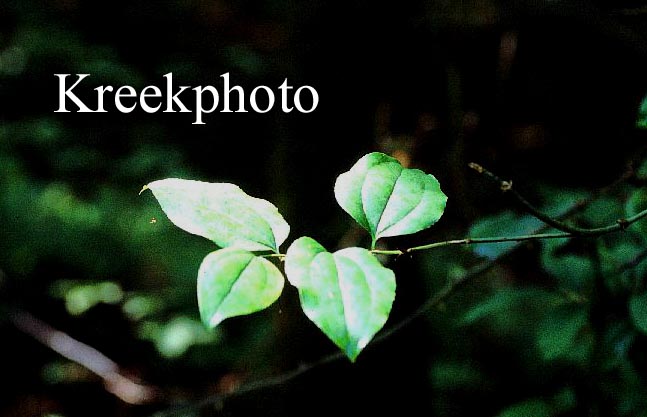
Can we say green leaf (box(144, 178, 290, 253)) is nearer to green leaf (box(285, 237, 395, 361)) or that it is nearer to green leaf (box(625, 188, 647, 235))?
green leaf (box(285, 237, 395, 361))

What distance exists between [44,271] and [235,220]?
2174 millimetres

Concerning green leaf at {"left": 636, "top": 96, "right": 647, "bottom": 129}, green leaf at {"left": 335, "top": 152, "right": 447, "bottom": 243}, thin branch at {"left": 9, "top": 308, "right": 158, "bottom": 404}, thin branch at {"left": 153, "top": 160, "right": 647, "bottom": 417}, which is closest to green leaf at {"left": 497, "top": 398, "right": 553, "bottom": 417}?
thin branch at {"left": 153, "top": 160, "right": 647, "bottom": 417}

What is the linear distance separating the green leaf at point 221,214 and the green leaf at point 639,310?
57cm

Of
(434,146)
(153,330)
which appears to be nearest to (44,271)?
(153,330)

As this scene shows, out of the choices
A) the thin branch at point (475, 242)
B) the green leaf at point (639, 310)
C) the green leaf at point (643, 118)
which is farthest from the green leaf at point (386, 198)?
the green leaf at point (639, 310)

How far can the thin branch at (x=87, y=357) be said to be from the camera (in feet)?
6.49

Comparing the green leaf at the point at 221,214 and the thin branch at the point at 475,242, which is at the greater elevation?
the green leaf at the point at 221,214

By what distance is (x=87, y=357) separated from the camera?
2.13m

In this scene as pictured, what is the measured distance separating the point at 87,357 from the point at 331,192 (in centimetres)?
122

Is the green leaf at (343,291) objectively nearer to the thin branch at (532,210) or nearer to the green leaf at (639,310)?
the thin branch at (532,210)

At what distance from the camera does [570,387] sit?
1.04m

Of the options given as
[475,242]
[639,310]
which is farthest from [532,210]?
[639,310]

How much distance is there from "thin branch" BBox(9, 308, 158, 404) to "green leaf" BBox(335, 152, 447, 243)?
5.45 feet

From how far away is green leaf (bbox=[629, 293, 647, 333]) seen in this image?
0.81m
